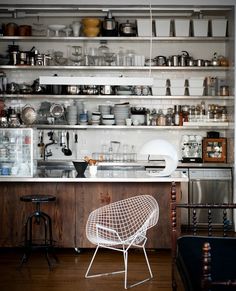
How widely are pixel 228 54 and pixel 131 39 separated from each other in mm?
1436

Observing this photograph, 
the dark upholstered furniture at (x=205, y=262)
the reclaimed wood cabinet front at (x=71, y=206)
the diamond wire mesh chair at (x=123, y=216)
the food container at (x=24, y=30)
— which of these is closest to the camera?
the dark upholstered furniture at (x=205, y=262)

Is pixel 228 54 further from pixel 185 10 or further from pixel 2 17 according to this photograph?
pixel 2 17

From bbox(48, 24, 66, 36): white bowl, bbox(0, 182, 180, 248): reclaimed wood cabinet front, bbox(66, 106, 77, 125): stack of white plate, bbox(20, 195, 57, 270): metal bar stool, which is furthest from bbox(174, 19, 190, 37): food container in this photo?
bbox(20, 195, 57, 270): metal bar stool

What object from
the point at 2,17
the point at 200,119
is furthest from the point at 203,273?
the point at 2,17

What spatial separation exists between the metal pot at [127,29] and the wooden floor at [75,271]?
341 centimetres

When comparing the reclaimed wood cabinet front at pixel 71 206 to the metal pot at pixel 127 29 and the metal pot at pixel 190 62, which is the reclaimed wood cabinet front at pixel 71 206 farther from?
the metal pot at pixel 127 29

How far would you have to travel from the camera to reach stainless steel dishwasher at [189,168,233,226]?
805 centimetres

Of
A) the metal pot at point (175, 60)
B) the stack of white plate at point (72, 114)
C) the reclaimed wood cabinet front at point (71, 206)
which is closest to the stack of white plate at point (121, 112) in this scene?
the stack of white plate at point (72, 114)

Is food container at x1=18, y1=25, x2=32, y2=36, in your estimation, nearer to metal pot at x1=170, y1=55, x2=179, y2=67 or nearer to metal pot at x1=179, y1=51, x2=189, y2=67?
metal pot at x1=170, y1=55, x2=179, y2=67

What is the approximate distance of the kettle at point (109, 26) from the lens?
8.36 metres

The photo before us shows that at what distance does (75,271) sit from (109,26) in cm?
402

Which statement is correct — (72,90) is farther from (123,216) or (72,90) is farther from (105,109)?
(123,216)

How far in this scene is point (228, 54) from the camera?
846cm

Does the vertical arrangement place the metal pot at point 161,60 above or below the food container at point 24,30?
below
